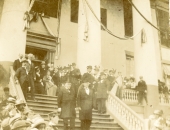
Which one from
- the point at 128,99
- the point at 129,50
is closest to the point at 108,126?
the point at 128,99

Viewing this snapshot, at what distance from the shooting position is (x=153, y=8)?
16797mm

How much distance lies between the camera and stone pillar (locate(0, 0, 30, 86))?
399 inches

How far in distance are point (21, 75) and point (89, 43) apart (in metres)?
4.07

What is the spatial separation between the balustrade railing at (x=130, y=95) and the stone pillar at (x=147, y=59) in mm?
585

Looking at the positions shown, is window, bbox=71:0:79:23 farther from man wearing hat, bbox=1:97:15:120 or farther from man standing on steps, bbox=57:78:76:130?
man wearing hat, bbox=1:97:15:120

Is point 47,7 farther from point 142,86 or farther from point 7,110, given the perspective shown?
point 7,110

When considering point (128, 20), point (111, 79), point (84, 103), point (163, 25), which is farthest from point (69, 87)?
point (163, 25)

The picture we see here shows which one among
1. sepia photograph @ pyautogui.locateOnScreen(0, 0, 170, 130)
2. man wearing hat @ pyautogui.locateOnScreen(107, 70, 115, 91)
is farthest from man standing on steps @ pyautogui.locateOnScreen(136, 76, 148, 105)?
man wearing hat @ pyautogui.locateOnScreen(107, 70, 115, 91)

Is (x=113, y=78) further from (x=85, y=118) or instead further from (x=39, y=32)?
(x=39, y=32)

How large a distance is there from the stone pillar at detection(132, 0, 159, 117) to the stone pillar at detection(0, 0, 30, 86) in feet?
18.1

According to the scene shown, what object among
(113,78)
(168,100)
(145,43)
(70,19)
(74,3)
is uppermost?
(74,3)

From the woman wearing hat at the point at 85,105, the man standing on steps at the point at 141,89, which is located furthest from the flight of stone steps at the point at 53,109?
the man standing on steps at the point at 141,89

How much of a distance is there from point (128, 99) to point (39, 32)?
554 cm

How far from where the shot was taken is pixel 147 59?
1264 centimetres
